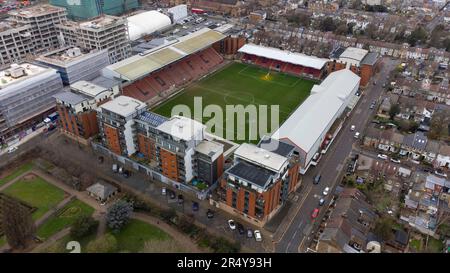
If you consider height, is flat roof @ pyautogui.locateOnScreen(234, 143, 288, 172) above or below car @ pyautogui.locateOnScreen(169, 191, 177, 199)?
above

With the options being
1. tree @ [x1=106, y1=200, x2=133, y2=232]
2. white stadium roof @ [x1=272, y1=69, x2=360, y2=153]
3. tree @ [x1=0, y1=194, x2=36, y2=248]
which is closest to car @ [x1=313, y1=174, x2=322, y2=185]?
white stadium roof @ [x1=272, y1=69, x2=360, y2=153]

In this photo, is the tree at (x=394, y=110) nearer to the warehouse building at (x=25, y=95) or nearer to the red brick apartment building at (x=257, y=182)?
the red brick apartment building at (x=257, y=182)

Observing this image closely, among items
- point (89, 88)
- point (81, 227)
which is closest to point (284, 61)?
point (89, 88)

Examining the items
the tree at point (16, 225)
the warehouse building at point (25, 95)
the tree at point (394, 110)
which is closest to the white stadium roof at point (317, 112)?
the tree at point (394, 110)

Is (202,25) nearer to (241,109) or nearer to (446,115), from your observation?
(241,109)

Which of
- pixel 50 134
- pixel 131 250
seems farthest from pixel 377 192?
pixel 50 134

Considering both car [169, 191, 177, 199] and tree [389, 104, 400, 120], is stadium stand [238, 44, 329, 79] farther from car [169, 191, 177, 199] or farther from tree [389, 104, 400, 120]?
car [169, 191, 177, 199]
